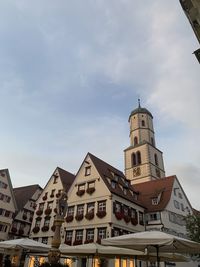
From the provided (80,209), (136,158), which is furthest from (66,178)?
(136,158)

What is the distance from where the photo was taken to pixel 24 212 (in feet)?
132

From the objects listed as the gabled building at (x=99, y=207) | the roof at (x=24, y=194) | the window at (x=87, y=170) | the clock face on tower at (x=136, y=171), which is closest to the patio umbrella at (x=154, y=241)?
the gabled building at (x=99, y=207)

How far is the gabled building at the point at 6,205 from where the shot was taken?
35.7m

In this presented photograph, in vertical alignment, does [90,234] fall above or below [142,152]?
below

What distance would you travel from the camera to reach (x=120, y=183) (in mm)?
32344

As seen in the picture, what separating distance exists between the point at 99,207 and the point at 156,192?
34.6 feet

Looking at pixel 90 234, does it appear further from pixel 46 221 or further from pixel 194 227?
pixel 194 227

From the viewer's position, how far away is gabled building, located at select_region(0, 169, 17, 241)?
35719 millimetres

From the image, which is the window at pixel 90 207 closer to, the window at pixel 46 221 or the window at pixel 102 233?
the window at pixel 102 233

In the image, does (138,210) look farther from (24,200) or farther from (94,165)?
(24,200)

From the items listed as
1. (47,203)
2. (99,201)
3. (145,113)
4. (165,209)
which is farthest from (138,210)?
(145,113)

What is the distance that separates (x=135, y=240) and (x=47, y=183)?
2997 cm

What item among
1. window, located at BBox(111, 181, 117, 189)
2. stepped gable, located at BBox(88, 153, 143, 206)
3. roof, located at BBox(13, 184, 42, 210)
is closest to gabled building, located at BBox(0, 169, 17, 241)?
roof, located at BBox(13, 184, 42, 210)

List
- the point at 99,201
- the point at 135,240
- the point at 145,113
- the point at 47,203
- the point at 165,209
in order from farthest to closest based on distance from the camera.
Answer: the point at 145,113
the point at 47,203
the point at 165,209
the point at 99,201
the point at 135,240
